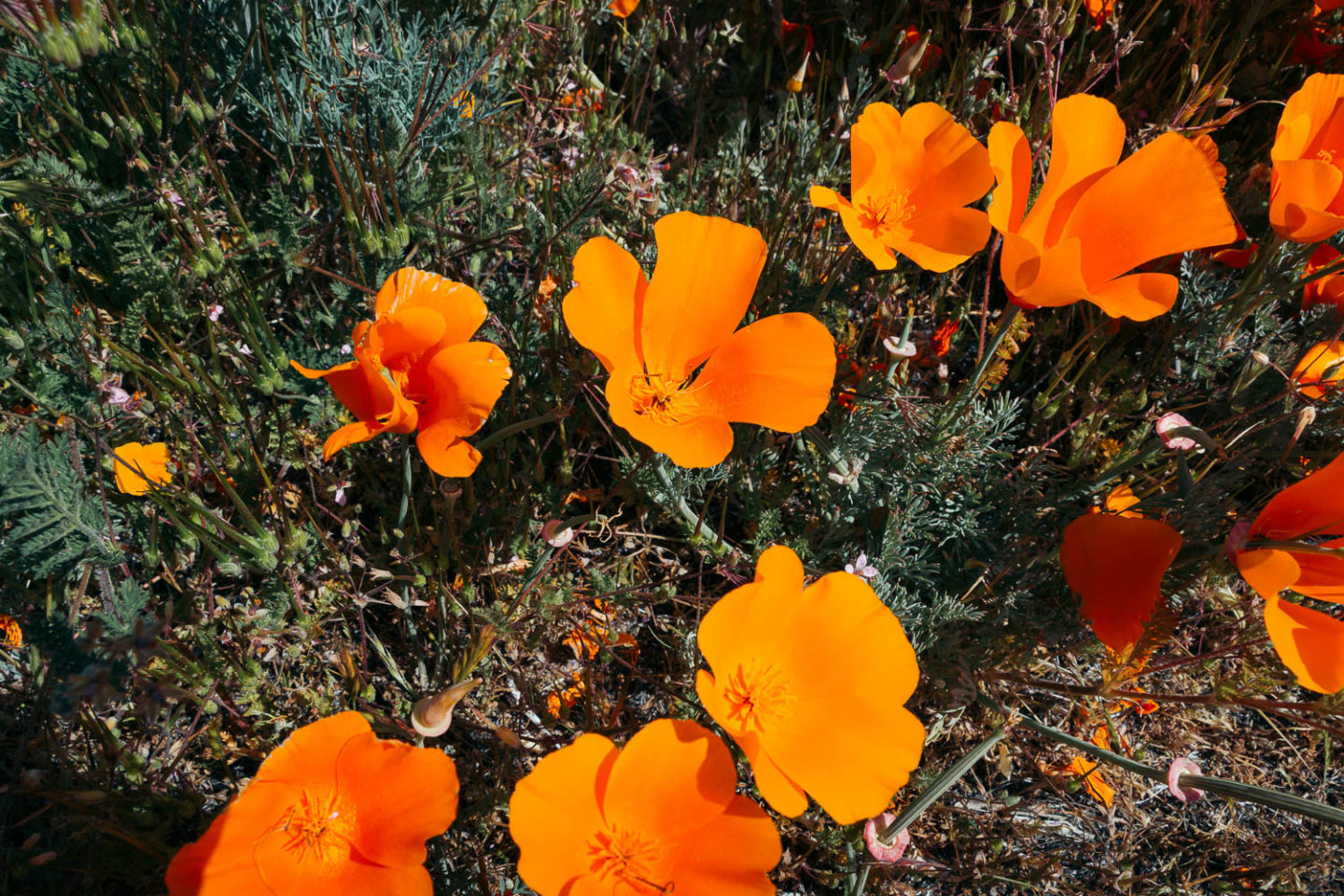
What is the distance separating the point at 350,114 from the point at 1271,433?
222cm

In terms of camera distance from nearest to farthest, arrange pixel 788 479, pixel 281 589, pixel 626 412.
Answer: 1. pixel 626 412
2. pixel 281 589
3. pixel 788 479

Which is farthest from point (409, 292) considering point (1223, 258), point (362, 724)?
point (1223, 258)

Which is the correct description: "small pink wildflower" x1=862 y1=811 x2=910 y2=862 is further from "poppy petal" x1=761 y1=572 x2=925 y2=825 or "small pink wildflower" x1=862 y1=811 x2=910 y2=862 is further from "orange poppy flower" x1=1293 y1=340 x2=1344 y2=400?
"orange poppy flower" x1=1293 y1=340 x2=1344 y2=400

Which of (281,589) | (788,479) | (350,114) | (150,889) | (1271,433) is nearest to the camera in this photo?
(150,889)

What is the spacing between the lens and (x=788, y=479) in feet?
6.99

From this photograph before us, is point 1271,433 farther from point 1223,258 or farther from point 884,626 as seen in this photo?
point 884,626

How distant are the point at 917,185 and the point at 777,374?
0.58 meters

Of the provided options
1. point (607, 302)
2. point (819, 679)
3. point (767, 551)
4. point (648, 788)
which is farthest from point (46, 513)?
point (819, 679)

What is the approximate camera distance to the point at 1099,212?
1594 mm

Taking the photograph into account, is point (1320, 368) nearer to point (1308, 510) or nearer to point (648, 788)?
point (1308, 510)

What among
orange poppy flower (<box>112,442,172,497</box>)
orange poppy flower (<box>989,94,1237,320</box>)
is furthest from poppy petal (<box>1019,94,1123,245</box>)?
orange poppy flower (<box>112,442,172,497</box>)

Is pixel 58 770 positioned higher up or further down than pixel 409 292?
further down

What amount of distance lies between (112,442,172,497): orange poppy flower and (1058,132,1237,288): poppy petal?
1.86 m

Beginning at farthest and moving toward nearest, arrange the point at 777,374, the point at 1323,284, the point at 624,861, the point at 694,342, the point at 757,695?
the point at 1323,284, the point at 694,342, the point at 777,374, the point at 757,695, the point at 624,861
